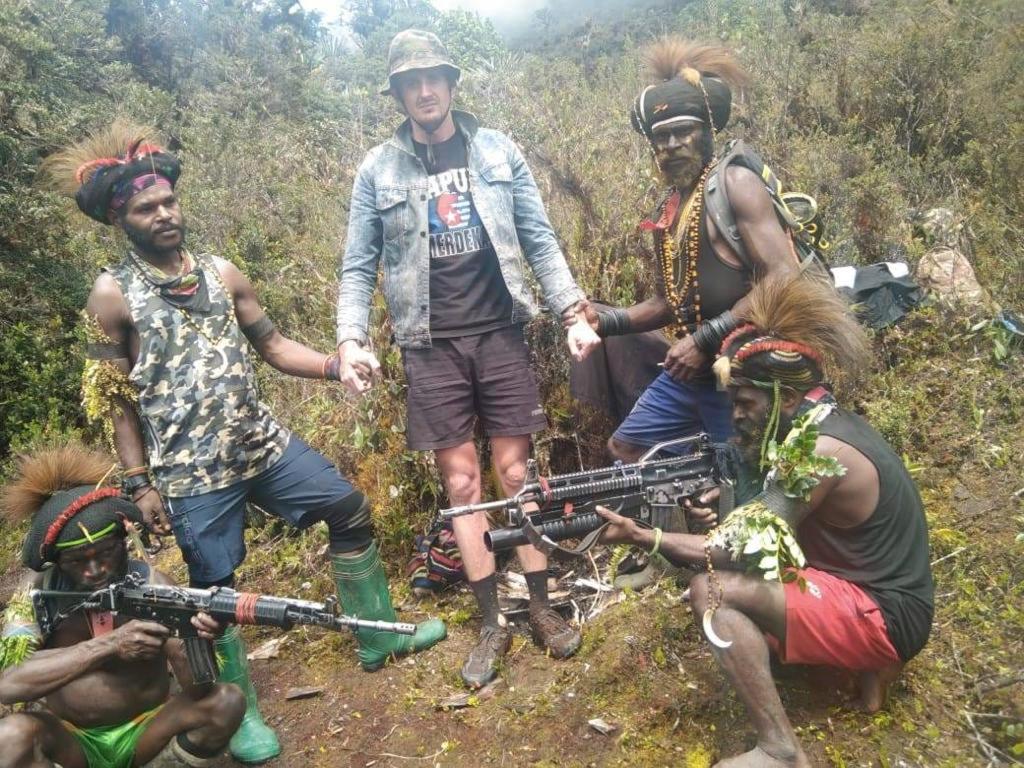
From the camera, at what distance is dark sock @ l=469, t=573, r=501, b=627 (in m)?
3.52

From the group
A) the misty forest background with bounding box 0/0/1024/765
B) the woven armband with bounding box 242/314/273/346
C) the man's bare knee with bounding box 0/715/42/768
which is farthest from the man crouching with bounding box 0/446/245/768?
the misty forest background with bounding box 0/0/1024/765

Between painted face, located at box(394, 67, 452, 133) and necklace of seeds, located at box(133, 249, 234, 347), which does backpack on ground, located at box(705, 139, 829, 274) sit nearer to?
painted face, located at box(394, 67, 452, 133)

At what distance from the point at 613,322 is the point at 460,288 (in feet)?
2.74

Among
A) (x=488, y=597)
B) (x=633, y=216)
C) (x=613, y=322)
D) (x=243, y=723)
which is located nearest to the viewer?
(x=243, y=723)

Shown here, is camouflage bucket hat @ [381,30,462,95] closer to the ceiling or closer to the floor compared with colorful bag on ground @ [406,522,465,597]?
closer to the ceiling

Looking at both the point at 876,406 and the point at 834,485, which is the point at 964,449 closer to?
the point at 876,406

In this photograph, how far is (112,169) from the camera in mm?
2896

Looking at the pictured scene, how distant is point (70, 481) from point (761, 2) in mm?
13302

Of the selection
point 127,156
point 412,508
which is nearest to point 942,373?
point 412,508

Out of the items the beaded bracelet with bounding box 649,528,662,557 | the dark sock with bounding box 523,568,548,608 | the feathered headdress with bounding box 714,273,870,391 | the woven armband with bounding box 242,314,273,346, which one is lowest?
the dark sock with bounding box 523,568,548,608

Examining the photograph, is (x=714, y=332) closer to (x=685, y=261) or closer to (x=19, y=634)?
(x=685, y=261)

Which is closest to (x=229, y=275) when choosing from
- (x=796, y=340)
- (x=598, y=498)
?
(x=598, y=498)

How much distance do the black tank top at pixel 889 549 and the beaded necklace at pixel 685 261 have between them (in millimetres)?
1013

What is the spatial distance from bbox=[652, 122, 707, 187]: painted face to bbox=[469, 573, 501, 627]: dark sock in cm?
203
